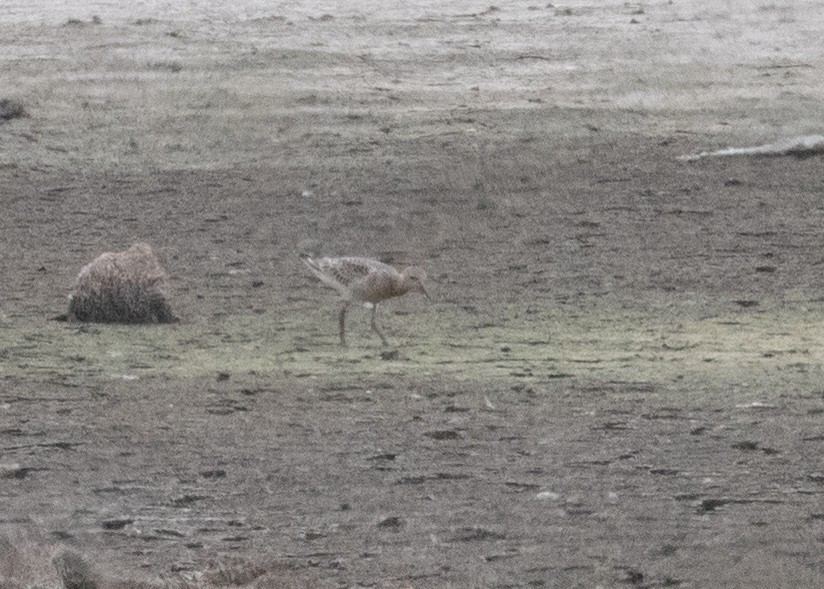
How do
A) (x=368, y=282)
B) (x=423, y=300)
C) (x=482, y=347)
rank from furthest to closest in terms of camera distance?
(x=423, y=300)
(x=368, y=282)
(x=482, y=347)

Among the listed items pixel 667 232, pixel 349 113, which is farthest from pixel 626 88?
pixel 667 232

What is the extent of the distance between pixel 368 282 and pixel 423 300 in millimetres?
1184

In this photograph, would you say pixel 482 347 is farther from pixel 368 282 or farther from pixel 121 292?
pixel 121 292

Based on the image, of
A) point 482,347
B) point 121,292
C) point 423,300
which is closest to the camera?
point 482,347

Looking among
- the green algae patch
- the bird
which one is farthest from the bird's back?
the green algae patch

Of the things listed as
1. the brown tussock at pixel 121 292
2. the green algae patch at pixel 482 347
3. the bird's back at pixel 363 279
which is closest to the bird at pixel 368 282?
the bird's back at pixel 363 279

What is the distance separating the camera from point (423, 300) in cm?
1158

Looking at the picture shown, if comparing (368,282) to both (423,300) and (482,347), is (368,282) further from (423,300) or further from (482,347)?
(423,300)

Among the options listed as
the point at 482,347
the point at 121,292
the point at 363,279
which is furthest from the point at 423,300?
the point at 121,292

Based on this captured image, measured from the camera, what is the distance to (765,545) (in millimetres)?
6875

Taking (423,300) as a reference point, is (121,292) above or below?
→ above

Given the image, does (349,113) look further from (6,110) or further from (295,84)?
(6,110)

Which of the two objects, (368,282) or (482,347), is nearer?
(482,347)

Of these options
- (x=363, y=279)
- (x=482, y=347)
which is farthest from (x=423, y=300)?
(x=482, y=347)
